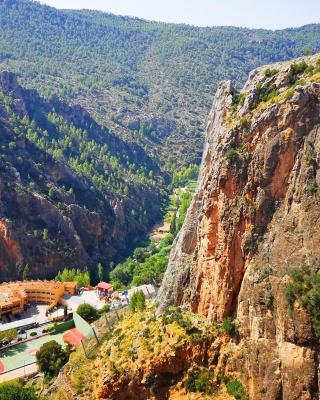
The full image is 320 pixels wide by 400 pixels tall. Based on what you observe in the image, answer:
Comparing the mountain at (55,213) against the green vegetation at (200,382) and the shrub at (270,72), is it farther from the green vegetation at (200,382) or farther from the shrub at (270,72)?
the shrub at (270,72)

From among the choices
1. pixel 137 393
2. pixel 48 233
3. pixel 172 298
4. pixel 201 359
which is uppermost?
pixel 48 233

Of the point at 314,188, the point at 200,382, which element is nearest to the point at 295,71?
the point at 314,188

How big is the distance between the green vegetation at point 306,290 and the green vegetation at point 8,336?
182 feet

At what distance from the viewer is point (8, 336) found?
8544 cm

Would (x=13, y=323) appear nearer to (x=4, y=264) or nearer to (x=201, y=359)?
(x=4, y=264)

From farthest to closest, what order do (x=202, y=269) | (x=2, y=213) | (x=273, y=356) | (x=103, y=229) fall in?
1. (x=103, y=229)
2. (x=2, y=213)
3. (x=202, y=269)
4. (x=273, y=356)

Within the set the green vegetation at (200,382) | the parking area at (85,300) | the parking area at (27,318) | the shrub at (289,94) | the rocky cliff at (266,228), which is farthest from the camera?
the parking area at (85,300)

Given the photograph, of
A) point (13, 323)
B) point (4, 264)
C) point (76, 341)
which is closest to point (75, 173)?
point (4, 264)

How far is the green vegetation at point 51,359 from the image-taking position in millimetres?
70312

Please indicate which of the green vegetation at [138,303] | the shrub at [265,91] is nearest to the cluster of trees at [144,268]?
the green vegetation at [138,303]

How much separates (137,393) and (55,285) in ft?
184

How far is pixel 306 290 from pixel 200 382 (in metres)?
14.8

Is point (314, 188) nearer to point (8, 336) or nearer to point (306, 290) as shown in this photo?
point (306, 290)

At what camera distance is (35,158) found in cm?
16450
